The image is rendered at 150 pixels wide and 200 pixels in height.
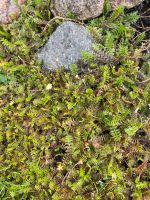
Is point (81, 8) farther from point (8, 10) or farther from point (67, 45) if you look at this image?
point (8, 10)

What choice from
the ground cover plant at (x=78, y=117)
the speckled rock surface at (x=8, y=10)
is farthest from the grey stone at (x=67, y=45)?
the speckled rock surface at (x=8, y=10)

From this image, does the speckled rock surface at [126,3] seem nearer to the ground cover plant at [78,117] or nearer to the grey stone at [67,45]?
the ground cover plant at [78,117]

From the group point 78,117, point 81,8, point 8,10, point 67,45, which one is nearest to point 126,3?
point 81,8

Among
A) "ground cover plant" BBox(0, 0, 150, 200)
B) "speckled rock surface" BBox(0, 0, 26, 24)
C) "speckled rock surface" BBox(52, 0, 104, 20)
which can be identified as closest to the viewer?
"ground cover plant" BBox(0, 0, 150, 200)

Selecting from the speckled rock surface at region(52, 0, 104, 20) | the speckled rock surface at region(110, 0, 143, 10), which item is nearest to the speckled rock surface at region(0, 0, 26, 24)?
the speckled rock surface at region(52, 0, 104, 20)

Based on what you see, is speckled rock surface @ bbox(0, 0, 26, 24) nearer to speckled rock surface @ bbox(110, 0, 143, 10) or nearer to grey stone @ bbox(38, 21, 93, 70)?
grey stone @ bbox(38, 21, 93, 70)
